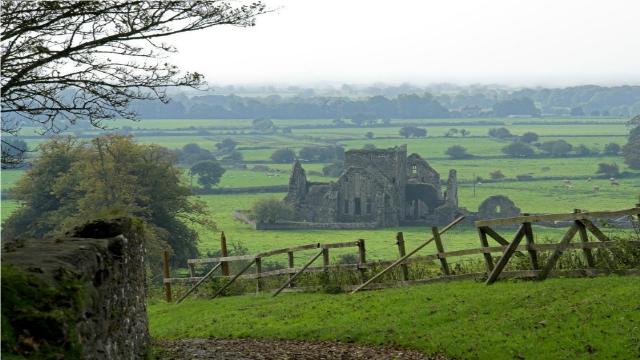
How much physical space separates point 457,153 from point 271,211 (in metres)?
72.5

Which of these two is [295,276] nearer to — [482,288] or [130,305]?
[482,288]

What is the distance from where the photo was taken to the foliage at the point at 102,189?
56.6 metres

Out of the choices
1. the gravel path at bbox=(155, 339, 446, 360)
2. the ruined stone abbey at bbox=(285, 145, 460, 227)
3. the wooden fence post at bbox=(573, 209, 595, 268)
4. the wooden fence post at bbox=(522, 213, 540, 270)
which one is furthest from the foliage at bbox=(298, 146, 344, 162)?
the gravel path at bbox=(155, 339, 446, 360)

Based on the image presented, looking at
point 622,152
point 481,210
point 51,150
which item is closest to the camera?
point 51,150

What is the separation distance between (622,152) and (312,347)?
510 feet

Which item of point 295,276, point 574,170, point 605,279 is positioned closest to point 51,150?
point 295,276

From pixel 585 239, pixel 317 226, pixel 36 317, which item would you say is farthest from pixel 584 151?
pixel 36 317

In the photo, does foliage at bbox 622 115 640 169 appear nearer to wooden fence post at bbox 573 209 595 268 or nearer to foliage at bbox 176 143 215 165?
foliage at bbox 176 143 215 165

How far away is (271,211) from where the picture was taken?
339ft

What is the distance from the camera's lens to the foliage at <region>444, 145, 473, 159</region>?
552 ft

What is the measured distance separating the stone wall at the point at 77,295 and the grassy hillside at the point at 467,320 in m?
5.12

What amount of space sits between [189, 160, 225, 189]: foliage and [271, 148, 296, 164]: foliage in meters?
26.2

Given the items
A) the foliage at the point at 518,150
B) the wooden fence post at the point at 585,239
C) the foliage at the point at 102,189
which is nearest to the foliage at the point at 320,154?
the foliage at the point at 518,150

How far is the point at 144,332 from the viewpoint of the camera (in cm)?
1514
